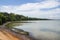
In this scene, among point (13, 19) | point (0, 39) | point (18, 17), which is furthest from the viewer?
point (18, 17)

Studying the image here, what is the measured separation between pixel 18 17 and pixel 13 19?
8.60 metres

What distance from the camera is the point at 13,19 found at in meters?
81.5

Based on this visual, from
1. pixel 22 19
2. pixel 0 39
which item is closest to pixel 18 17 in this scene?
pixel 22 19

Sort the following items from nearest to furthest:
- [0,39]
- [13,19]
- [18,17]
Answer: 1. [0,39]
2. [13,19]
3. [18,17]

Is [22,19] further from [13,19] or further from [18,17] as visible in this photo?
[13,19]

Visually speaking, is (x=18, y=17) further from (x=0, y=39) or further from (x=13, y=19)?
(x=0, y=39)

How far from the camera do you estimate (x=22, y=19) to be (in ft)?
313

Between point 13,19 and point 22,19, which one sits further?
point 22,19

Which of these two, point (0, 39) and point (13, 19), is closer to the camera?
point (0, 39)

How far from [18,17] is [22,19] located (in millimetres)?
5930

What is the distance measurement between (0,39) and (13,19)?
218 ft

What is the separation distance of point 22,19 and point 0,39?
79.9m

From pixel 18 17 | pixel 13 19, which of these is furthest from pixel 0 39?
pixel 18 17
